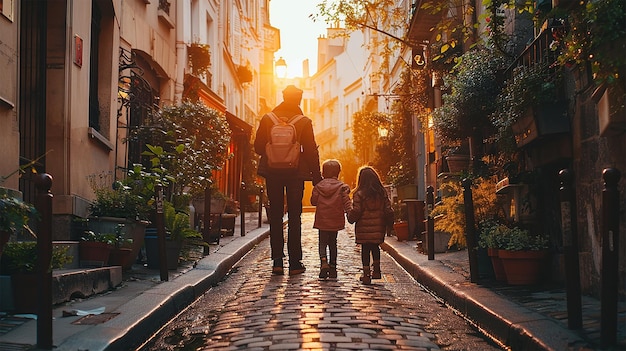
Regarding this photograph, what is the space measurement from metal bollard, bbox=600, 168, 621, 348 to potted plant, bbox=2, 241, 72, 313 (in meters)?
3.61

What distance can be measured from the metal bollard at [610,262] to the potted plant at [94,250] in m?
4.91

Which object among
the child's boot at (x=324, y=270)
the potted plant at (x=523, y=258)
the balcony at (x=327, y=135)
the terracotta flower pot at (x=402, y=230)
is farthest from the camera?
the balcony at (x=327, y=135)

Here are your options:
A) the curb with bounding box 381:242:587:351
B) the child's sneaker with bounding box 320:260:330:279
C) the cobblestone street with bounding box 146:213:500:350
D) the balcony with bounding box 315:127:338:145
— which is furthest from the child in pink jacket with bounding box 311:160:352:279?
the balcony with bounding box 315:127:338:145

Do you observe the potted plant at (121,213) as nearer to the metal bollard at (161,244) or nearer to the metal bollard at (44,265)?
the metal bollard at (161,244)

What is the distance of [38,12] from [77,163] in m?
1.76

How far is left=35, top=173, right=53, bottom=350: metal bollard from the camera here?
14.6ft

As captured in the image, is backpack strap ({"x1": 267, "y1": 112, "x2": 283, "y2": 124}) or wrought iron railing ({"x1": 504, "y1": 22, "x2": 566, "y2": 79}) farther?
backpack strap ({"x1": 267, "y1": 112, "x2": 283, "y2": 124})

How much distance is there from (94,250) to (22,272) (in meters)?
1.99

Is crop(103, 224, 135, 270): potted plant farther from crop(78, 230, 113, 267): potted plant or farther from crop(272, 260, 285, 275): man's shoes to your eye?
crop(272, 260, 285, 275): man's shoes

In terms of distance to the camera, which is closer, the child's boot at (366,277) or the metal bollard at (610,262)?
the metal bollard at (610,262)

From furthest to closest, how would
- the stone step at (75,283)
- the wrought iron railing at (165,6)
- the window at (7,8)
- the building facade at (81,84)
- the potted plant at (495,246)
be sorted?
the wrought iron railing at (165,6) < the building facade at (81,84) < the potted plant at (495,246) < the window at (7,8) < the stone step at (75,283)

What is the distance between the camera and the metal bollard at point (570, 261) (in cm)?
493

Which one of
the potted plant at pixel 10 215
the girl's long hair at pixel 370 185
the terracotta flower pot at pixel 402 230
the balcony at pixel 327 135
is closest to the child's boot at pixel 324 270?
the girl's long hair at pixel 370 185

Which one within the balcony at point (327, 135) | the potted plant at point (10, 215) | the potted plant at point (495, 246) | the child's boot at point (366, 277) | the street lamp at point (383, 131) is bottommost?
the child's boot at point (366, 277)
